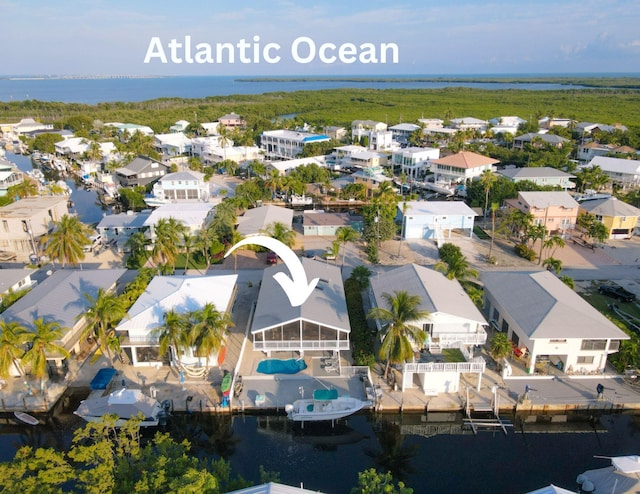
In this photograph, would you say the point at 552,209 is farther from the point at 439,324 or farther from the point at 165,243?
the point at 165,243

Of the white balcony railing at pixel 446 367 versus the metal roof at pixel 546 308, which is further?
the metal roof at pixel 546 308

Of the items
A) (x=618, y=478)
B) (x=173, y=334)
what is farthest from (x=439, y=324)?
(x=173, y=334)

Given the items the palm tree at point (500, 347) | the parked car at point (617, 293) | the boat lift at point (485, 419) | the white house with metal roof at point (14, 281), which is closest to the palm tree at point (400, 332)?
the boat lift at point (485, 419)

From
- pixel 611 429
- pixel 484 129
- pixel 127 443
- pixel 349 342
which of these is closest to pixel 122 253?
pixel 349 342

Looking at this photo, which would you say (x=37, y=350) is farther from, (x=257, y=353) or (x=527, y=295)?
(x=527, y=295)

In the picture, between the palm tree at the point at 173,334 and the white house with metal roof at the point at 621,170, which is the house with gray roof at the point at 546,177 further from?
the palm tree at the point at 173,334
